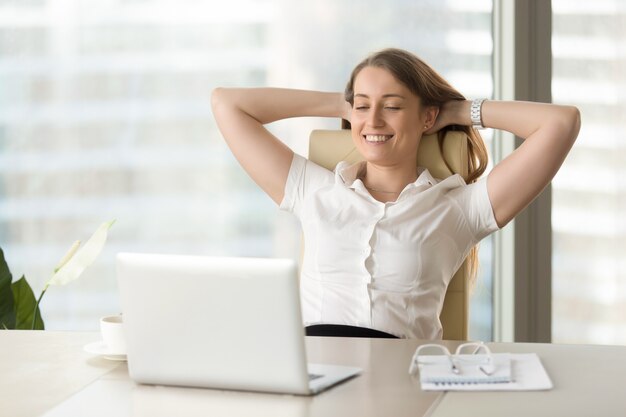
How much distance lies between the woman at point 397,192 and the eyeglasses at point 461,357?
0.67m

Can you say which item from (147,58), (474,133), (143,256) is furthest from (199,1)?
(143,256)

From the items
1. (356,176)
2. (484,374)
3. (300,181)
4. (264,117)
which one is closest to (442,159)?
(356,176)

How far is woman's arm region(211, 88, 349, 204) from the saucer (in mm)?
928

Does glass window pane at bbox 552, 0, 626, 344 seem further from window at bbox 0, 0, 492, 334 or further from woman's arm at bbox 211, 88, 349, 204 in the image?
woman's arm at bbox 211, 88, 349, 204

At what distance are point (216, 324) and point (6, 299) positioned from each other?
1.55m

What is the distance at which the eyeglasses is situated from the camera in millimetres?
1428

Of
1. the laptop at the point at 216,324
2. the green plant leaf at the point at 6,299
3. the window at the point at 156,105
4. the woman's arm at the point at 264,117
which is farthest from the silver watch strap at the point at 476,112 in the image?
the green plant leaf at the point at 6,299

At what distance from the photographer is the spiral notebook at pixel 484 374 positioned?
1351 mm

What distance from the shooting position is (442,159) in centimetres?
247

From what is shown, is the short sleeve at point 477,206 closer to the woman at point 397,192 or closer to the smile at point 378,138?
the woman at point 397,192

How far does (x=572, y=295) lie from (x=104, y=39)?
6.12ft

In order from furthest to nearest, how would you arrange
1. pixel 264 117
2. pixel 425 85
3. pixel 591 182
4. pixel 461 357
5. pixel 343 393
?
pixel 591 182
pixel 264 117
pixel 425 85
pixel 461 357
pixel 343 393

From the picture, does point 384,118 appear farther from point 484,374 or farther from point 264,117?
point 484,374

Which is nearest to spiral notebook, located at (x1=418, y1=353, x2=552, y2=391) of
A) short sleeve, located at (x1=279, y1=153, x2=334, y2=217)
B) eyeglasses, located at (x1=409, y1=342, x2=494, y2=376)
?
eyeglasses, located at (x1=409, y1=342, x2=494, y2=376)
